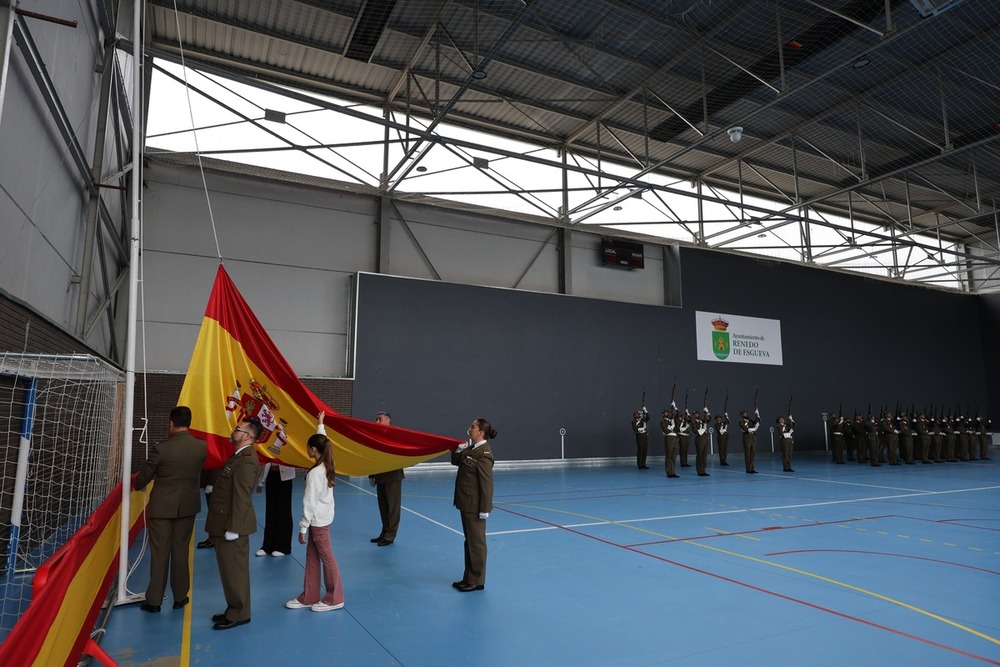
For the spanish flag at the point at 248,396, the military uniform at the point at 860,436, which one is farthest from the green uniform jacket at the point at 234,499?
the military uniform at the point at 860,436

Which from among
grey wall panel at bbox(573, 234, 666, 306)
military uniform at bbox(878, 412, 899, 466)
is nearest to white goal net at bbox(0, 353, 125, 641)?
grey wall panel at bbox(573, 234, 666, 306)

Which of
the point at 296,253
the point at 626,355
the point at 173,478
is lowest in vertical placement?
the point at 173,478

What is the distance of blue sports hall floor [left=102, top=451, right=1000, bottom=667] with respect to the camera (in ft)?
13.1

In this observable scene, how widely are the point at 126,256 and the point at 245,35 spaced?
5597 mm

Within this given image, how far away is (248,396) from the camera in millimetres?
5836

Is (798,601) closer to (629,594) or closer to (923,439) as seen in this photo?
(629,594)

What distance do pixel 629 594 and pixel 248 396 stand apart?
404 cm

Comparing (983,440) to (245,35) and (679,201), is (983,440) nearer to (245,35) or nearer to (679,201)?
(679,201)

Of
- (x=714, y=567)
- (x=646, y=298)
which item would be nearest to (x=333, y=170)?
(x=646, y=298)

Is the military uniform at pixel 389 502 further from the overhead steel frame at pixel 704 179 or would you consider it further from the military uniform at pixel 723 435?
the military uniform at pixel 723 435

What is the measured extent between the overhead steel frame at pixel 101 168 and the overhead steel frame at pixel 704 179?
6.09 ft

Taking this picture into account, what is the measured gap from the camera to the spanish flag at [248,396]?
5406 mm

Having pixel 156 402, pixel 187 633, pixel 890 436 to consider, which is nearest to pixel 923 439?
pixel 890 436

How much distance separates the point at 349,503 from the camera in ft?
33.9
